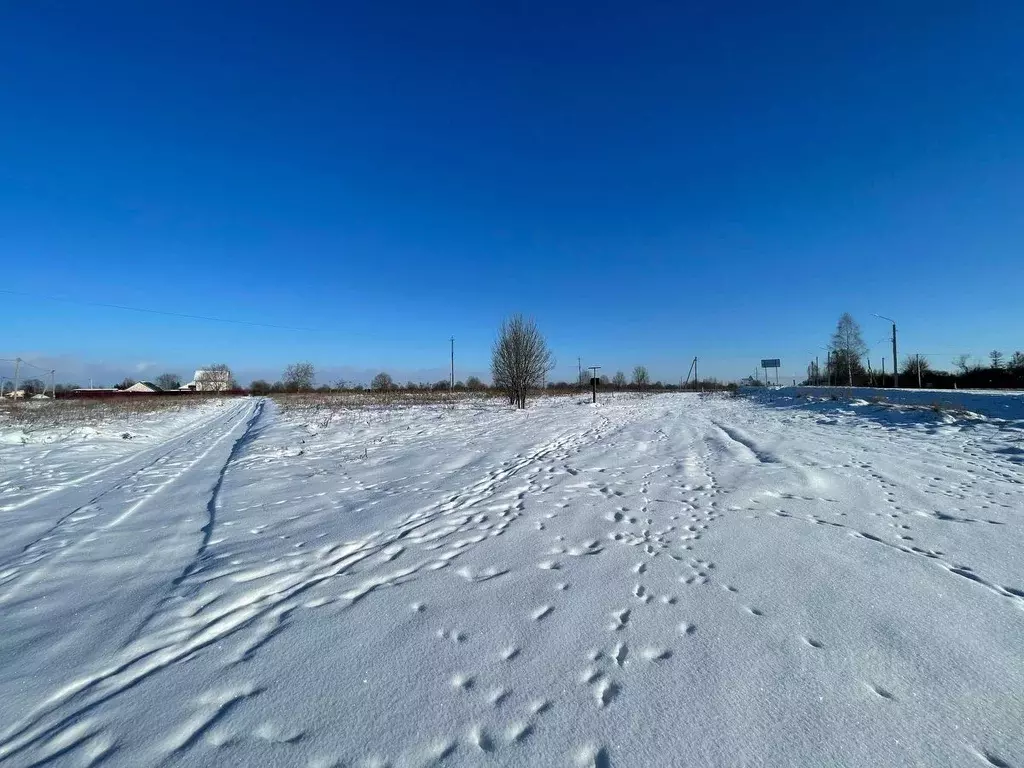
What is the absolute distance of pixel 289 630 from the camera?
120 inches

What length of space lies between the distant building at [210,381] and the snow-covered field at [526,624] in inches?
4508

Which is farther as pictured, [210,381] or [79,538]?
[210,381]

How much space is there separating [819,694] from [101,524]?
729 centimetres

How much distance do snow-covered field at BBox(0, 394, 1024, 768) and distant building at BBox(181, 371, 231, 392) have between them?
376ft

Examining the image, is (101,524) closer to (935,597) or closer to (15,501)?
(15,501)

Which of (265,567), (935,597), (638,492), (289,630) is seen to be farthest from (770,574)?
(265,567)

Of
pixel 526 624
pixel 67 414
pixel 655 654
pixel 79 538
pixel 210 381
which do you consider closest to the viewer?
A: pixel 655 654

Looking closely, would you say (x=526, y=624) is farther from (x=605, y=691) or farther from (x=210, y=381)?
(x=210, y=381)

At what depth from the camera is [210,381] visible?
4171 inches

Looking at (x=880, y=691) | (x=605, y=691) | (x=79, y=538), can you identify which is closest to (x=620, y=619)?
(x=605, y=691)

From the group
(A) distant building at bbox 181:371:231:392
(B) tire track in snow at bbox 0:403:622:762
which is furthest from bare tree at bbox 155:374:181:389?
(B) tire track in snow at bbox 0:403:622:762

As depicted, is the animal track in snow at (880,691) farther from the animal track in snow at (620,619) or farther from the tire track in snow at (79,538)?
the tire track in snow at (79,538)

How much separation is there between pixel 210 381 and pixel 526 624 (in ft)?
407

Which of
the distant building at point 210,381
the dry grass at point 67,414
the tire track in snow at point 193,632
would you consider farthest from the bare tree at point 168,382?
the tire track in snow at point 193,632
